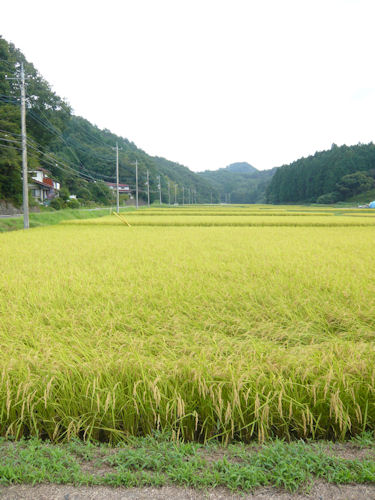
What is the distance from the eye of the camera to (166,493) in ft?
4.87

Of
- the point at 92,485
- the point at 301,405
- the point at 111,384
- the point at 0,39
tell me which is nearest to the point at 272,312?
the point at 301,405

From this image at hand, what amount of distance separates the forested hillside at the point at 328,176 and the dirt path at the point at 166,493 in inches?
3130

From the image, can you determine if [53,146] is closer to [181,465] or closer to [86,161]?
[86,161]

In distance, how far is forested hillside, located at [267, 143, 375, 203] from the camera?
73.8 m

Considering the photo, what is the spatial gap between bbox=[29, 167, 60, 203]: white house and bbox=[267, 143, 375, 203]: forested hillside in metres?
56.4

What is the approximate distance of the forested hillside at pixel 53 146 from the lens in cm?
2414

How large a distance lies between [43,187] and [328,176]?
6615 centimetres

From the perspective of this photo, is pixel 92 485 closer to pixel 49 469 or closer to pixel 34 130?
pixel 49 469

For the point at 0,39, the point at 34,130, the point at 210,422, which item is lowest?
the point at 210,422

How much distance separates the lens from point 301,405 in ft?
6.52

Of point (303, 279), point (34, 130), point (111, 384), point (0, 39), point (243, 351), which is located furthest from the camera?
point (34, 130)

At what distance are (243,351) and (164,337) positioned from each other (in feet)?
2.26

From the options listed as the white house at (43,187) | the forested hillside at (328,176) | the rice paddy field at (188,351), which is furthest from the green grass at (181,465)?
the forested hillside at (328,176)

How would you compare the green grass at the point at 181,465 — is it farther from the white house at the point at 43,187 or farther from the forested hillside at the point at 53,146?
the white house at the point at 43,187
